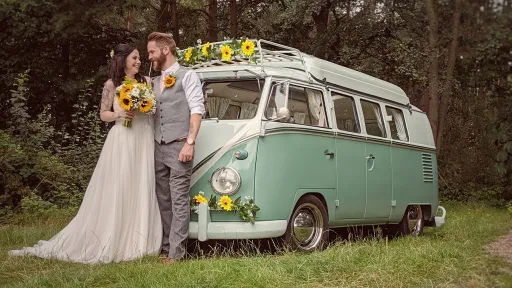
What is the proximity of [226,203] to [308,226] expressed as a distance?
1052mm

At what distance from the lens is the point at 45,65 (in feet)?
46.0

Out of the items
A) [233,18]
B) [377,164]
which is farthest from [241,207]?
[233,18]

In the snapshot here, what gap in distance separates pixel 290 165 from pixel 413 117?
360cm

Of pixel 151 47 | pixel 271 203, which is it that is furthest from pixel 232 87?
pixel 271 203

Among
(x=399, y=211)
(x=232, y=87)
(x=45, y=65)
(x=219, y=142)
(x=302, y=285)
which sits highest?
(x=45, y=65)

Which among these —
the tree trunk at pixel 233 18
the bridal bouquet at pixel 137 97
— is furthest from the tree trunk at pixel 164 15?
the bridal bouquet at pixel 137 97

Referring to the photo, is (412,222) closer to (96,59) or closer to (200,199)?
(200,199)

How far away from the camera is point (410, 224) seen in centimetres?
818

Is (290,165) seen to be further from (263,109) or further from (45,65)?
(45,65)

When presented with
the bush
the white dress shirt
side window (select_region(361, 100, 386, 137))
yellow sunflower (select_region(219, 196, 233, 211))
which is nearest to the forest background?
the bush

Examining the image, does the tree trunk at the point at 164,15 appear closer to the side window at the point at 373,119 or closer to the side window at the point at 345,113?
the side window at the point at 373,119

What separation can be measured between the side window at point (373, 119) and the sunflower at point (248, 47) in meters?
1.93

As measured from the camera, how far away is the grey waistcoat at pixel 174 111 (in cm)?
522

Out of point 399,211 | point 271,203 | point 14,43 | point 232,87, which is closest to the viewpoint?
point 271,203
